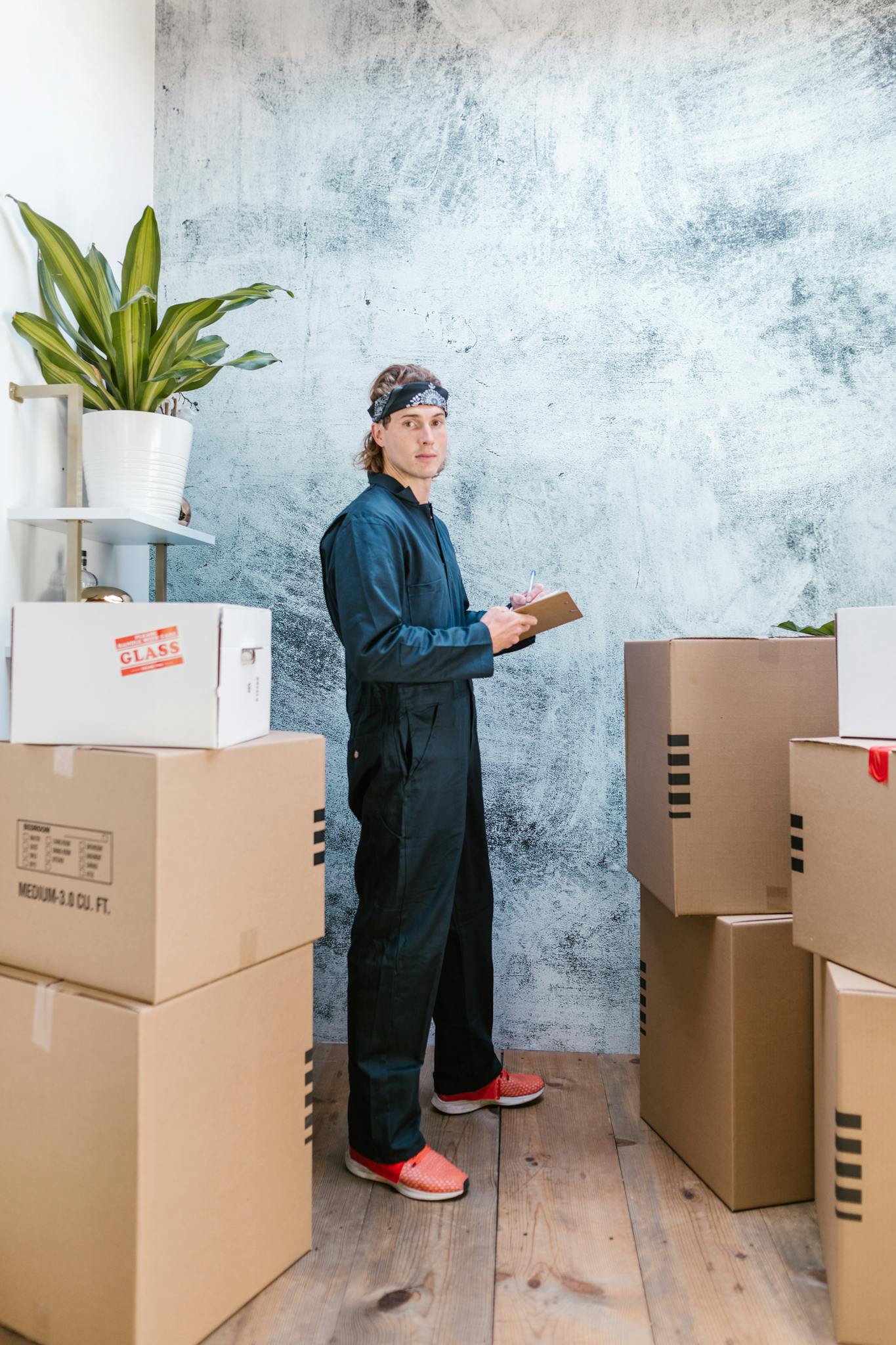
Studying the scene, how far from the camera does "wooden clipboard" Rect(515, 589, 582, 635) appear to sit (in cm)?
163

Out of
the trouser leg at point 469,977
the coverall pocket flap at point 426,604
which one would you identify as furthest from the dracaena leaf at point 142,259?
the trouser leg at point 469,977

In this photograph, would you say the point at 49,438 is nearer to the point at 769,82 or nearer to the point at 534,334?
the point at 534,334

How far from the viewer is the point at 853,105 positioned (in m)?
2.28

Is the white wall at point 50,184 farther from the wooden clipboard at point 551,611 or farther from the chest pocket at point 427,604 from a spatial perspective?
the wooden clipboard at point 551,611

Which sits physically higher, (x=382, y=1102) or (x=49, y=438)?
(x=49, y=438)

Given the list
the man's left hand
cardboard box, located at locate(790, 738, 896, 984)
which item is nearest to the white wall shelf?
the man's left hand

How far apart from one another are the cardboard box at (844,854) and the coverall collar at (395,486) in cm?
86

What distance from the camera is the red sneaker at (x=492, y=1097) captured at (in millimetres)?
2053

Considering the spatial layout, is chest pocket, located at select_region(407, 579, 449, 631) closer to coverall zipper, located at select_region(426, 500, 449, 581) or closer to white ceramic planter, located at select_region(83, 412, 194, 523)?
coverall zipper, located at select_region(426, 500, 449, 581)

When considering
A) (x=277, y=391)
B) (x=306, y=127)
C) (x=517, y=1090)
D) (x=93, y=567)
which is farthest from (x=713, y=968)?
(x=306, y=127)

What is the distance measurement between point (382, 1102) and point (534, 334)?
1.80 meters

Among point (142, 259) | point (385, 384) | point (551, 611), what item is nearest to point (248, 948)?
point (551, 611)

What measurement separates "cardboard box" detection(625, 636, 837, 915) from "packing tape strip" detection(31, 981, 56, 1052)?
1041 mm

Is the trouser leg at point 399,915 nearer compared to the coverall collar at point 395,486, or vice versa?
the trouser leg at point 399,915
